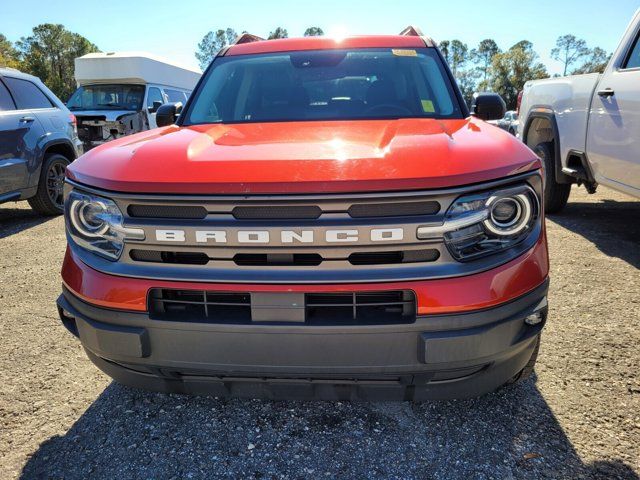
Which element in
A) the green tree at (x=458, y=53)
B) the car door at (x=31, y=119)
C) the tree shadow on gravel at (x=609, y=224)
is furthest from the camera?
the green tree at (x=458, y=53)

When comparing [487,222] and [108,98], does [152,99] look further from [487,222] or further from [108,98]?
[487,222]

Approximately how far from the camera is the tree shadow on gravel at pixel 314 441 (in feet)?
6.41

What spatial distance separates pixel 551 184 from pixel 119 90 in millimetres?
10472

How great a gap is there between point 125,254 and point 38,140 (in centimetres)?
535

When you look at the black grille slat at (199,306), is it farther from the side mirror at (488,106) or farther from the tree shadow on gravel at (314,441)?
the side mirror at (488,106)

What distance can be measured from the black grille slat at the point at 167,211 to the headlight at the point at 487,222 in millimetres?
736

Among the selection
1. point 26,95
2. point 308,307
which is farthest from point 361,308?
point 26,95

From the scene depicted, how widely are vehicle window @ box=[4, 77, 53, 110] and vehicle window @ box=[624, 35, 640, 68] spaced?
6619 mm

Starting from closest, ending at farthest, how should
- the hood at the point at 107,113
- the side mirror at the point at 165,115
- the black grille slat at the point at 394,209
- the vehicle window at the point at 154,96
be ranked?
the black grille slat at the point at 394,209 < the side mirror at the point at 165,115 < the hood at the point at 107,113 < the vehicle window at the point at 154,96

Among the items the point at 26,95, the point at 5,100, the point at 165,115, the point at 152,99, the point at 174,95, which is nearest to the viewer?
the point at 165,115

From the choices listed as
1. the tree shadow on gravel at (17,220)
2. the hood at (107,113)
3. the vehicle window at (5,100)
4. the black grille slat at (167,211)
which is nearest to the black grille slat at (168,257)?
the black grille slat at (167,211)

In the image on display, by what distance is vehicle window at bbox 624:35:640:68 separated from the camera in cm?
435

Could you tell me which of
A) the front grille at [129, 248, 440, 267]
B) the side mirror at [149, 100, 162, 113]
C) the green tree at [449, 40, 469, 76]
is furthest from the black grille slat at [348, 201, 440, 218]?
the green tree at [449, 40, 469, 76]

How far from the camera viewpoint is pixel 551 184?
5.89 meters
